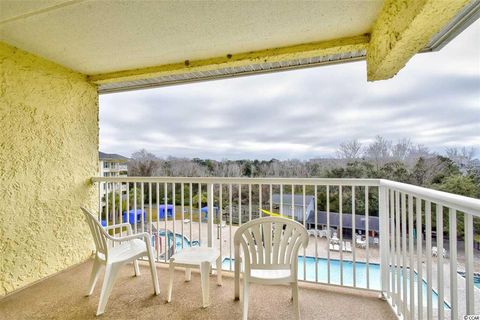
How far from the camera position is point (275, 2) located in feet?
5.75

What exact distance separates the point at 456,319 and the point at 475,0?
189 centimetres

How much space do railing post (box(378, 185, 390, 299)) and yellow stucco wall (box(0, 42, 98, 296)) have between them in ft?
11.9

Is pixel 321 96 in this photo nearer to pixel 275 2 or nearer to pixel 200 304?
pixel 275 2

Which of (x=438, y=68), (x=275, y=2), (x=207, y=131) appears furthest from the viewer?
(x=207, y=131)

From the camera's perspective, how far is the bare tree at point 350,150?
10.5 ft

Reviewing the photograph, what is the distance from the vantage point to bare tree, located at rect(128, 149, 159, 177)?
344 centimetres

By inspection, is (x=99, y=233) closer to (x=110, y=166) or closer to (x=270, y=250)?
(x=270, y=250)

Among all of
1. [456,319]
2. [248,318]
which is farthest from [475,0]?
[248,318]

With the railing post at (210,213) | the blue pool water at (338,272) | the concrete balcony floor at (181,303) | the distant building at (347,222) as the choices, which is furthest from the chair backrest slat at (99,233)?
the distant building at (347,222)

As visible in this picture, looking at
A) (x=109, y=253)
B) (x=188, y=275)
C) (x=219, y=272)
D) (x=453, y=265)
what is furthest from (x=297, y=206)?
(x=109, y=253)

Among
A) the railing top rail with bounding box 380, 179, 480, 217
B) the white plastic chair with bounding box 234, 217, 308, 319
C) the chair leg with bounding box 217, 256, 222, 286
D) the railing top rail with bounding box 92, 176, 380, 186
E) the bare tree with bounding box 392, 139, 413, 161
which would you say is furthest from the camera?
the bare tree with bounding box 392, 139, 413, 161

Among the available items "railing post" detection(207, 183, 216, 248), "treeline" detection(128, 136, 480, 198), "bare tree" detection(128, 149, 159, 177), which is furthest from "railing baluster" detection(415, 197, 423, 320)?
"bare tree" detection(128, 149, 159, 177)

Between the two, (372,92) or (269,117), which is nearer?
(372,92)

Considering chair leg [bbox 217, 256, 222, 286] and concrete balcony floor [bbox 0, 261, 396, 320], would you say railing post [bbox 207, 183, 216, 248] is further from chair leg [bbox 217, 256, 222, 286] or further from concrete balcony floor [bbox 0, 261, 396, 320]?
concrete balcony floor [bbox 0, 261, 396, 320]
